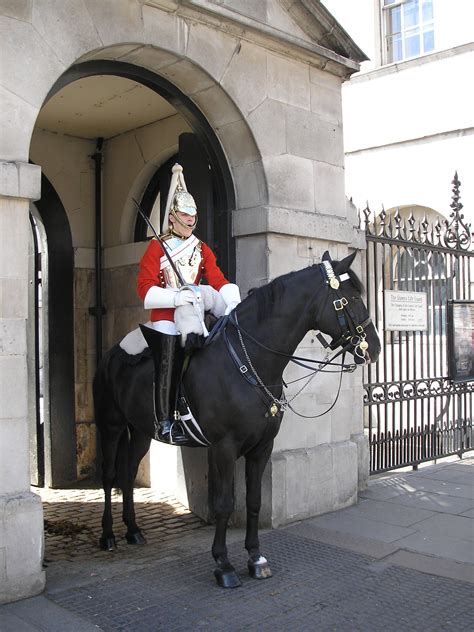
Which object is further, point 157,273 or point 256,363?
point 157,273

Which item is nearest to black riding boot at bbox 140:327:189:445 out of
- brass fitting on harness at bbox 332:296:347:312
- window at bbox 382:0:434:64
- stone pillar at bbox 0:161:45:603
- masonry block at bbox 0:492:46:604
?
stone pillar at bbox 0:161:45:603

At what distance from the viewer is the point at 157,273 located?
5270 millimetres

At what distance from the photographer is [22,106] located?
188 inches

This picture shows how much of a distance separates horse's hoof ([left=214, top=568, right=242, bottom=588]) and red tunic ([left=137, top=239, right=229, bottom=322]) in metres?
1.85

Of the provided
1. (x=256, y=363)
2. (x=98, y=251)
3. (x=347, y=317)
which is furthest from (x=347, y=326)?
(x=98, y=251)

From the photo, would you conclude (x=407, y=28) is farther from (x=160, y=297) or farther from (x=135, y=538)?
(x=135, y=538)

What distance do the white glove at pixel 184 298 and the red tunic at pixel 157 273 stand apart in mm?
337

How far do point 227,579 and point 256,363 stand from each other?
149 cm

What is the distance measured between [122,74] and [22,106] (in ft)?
4.67

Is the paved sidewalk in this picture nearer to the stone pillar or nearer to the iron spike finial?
the stone pillar

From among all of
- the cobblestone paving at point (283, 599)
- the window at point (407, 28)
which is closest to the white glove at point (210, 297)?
the cobblestone paving at point (283, 599)

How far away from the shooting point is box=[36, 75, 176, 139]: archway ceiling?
7062mm

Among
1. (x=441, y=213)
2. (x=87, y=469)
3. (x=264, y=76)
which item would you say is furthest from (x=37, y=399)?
(x=441, y=213)

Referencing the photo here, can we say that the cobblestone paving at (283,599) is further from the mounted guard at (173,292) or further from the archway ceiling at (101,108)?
the archway ceiling at (101,108)
